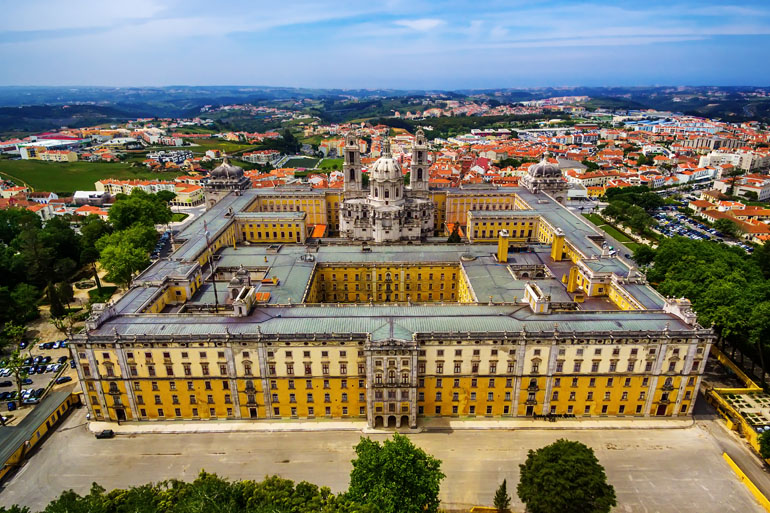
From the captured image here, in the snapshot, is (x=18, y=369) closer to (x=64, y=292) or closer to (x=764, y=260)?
(x=64, y=292)

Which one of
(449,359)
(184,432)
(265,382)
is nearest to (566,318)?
(449,359)

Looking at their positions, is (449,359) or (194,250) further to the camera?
(194,250)

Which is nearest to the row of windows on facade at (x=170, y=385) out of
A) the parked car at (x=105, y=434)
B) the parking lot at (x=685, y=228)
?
the parked car at (x=105, y=434)

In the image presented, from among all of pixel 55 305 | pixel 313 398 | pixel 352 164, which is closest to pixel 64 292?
pixel 55 305

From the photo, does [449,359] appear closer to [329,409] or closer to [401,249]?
[329,409]

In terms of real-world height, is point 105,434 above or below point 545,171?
below

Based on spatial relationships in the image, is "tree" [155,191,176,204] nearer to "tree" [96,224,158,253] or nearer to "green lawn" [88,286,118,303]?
"tree" [96,224,158,253]

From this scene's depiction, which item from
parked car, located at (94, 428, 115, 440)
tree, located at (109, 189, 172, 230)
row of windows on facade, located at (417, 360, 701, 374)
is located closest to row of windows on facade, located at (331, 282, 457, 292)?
row of windows on facade, located at (417, 360, 701, 374)
